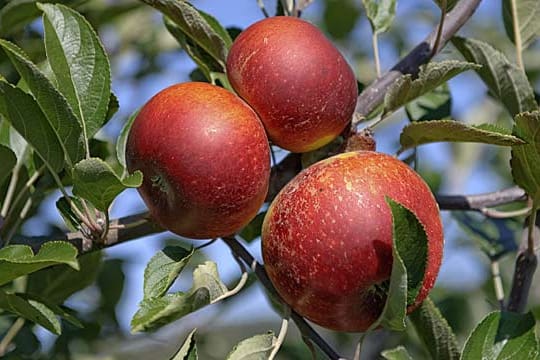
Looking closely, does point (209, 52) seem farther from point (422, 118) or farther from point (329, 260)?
point (422, 118)

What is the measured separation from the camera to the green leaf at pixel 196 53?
1.25 metres

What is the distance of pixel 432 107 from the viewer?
63.7 inches

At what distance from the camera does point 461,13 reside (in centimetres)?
133

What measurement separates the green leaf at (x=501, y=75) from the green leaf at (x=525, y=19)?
0.68 ft

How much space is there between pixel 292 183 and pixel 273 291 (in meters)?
0.15

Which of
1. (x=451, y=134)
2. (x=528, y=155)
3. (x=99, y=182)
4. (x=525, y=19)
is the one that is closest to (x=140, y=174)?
(x=99, y=182)

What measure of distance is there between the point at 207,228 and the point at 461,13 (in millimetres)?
572

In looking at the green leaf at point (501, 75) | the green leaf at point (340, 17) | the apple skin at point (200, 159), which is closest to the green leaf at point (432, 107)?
the green leaf at point (501, 75)

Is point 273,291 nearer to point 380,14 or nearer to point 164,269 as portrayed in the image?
point 164,269

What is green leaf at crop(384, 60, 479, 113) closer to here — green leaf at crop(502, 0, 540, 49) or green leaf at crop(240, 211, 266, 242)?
green leaf at crop(240, 211, 266, 242)

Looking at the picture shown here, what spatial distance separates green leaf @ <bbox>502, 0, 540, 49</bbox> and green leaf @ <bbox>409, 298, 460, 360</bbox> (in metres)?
0.62

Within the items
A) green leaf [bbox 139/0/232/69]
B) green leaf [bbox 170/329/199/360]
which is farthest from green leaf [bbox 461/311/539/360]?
green leaf [bbox 139/0/232/69]

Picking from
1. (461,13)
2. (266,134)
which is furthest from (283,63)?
(461,13)

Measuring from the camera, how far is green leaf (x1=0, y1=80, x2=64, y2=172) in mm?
1052
